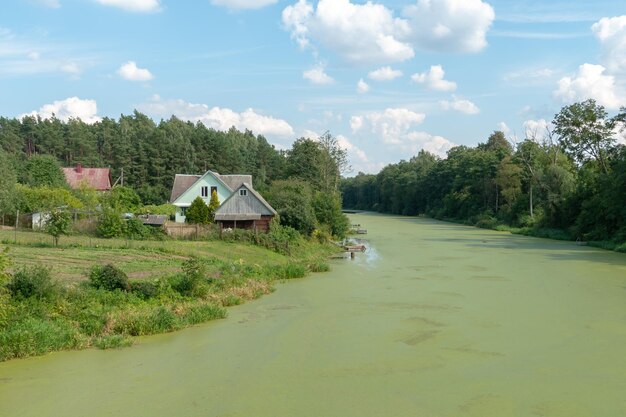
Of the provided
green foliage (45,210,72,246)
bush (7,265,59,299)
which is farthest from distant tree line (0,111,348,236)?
bush (7,265,59,299)

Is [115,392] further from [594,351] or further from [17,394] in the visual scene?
[594,351]

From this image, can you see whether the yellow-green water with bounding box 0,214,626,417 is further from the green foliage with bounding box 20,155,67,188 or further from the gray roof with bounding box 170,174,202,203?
the green foliage with bounding box 20,155,67,188

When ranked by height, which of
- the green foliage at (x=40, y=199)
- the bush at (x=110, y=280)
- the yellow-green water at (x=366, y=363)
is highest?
the green foliage at (x=40, y=199)

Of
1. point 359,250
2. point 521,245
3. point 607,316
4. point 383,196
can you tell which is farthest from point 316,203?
point 383,196

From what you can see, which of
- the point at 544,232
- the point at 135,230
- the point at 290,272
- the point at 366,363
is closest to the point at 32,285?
the point at 366,363

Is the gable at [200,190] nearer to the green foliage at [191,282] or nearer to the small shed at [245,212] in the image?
the small shed at [245,212]

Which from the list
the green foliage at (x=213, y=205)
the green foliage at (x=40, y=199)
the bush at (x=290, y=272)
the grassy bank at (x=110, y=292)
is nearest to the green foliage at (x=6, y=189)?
the green foliage at (x=40, y=199)

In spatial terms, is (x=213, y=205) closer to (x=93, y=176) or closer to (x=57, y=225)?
(x=57, y=225)
